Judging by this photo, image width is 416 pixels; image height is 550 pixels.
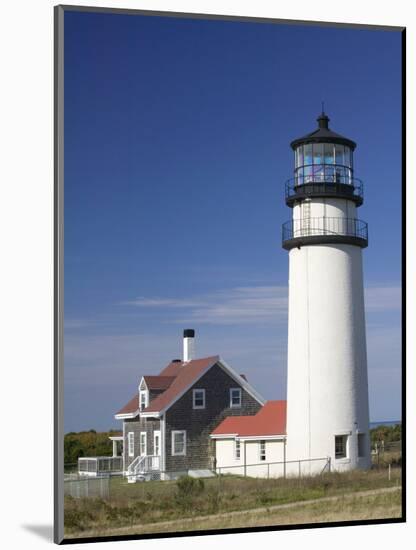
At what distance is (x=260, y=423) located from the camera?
19.1m

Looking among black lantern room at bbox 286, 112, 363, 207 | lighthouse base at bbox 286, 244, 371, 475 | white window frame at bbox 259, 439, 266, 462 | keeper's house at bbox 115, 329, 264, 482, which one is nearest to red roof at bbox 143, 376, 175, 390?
keeper's house at bbox 115, 329, 264, 482

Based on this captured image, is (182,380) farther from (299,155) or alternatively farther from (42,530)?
(42,530)

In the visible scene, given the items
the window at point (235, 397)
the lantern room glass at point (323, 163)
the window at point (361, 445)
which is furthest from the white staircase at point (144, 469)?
the lantern room glass at point (323, 163)

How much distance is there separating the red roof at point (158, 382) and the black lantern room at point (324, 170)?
3.49 meters

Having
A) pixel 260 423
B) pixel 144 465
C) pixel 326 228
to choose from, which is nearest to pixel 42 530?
pixel 144 465

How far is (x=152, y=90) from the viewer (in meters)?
17.8

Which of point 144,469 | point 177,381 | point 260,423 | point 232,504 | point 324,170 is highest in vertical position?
point 324,170

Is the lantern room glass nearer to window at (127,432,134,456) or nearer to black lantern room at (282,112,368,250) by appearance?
black lantern room at (282,112,368,250)

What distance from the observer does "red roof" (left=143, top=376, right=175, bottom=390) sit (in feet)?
61.4

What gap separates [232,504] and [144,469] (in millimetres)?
3238

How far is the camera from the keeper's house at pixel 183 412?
18453 millimetres

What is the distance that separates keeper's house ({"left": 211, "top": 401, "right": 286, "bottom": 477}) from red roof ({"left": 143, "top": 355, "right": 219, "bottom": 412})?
38.2 inches

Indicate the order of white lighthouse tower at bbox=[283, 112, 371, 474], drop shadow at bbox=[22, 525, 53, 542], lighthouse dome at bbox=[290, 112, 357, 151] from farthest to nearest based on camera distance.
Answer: lighthouse dome at bbox=[290, 112, 357, 151]
white lighthouse tower at bbox=[283, 112, 371, 474]
drop shadow at bbox=[22, 525, 53, 542]

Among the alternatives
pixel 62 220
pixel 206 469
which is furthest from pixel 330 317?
pixel 62 220
